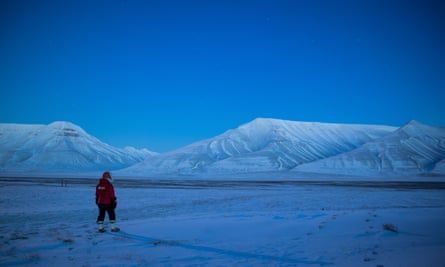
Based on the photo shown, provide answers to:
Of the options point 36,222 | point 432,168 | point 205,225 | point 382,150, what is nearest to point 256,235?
point 205,225

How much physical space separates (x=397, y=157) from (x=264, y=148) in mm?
59241

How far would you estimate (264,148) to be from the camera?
517ft

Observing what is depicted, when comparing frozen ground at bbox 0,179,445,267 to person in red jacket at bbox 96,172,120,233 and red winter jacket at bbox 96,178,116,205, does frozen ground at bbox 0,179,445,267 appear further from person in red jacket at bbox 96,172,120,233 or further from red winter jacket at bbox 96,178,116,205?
red winter jacket at bbox 96,178,116,205

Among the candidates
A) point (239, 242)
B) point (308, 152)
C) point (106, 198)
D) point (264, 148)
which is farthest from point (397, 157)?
point (106, 198)

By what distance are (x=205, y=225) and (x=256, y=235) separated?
Result: 2.25 metres

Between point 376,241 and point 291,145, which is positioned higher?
point 291,145

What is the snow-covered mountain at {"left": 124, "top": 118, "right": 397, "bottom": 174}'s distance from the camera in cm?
13988

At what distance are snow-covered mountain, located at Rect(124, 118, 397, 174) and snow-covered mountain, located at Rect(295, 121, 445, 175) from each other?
19929mm

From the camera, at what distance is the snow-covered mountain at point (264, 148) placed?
459 feet

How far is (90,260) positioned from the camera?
24.7ft

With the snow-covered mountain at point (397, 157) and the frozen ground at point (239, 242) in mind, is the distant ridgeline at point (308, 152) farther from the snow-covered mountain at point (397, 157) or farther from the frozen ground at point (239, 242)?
the frozen ground at point (239, 242)

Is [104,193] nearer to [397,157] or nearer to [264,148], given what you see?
[397,157]

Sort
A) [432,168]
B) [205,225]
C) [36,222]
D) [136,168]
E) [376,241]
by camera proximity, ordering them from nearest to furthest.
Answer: [376,241] → [205,225] → [36,222] → [432,168] → [136,168]

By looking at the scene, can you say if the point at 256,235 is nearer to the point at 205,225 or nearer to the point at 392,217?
the point at 205,225
